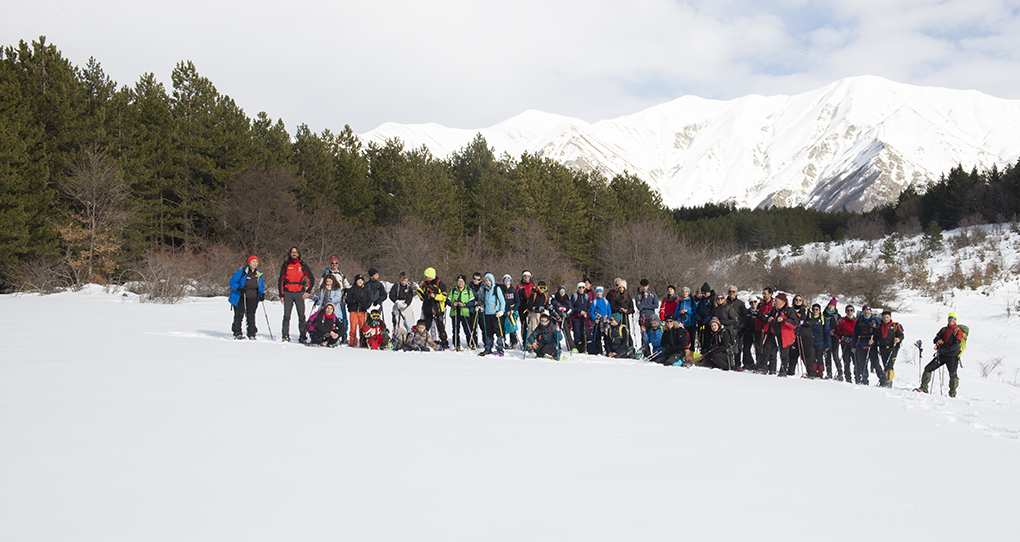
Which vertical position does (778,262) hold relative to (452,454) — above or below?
above

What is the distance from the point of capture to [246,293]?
1045cm

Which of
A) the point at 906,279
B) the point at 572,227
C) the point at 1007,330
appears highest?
the point at 572,227

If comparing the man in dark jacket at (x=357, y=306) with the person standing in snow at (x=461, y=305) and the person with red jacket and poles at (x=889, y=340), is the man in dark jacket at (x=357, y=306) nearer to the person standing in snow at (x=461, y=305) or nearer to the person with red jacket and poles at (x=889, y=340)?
the person standing in snow at (x=461, y=305)

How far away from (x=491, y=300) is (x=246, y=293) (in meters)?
4.57

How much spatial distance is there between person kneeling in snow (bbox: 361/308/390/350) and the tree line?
1496cm

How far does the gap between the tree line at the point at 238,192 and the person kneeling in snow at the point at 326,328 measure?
47.9ft

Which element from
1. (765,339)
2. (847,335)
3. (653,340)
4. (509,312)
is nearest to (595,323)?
(653,340)

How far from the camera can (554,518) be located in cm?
311

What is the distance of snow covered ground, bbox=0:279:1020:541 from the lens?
2996 mm

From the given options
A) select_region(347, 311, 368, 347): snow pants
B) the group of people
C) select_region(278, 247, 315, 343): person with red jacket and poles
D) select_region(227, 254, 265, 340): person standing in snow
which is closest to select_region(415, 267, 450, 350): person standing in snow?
the group of people

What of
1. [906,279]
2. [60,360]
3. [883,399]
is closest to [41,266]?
[60,360]

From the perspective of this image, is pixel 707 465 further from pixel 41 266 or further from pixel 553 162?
pixel 553 162

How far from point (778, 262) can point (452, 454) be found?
41.4 meters

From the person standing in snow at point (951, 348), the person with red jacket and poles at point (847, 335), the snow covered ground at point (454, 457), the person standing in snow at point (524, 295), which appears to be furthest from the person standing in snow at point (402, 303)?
the person standing in snow at point (951, 348)
